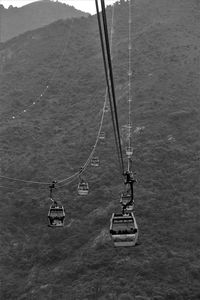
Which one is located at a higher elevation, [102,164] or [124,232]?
[102,164]

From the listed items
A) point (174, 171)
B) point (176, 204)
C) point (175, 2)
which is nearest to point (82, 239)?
point (176, 204)

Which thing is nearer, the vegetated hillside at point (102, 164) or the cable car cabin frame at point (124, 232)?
the cable car cabin frame at point (124, 232)

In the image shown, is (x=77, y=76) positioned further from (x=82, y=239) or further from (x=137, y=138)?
(x=82, y=239)

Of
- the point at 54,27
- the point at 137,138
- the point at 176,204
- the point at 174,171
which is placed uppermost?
the point at 54,27

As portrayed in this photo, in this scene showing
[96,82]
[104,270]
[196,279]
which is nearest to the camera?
[196,279]

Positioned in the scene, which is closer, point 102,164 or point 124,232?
point 124,232

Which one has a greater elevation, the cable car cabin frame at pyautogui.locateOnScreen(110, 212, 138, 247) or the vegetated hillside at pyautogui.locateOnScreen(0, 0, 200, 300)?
the vegetated hillside at pyautogui.locateOnScreen(0, 0, 200, 300)

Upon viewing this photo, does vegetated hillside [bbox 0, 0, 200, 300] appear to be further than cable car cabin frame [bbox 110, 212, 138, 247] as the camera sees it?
Yes

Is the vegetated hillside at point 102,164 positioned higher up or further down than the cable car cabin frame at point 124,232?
higher up
